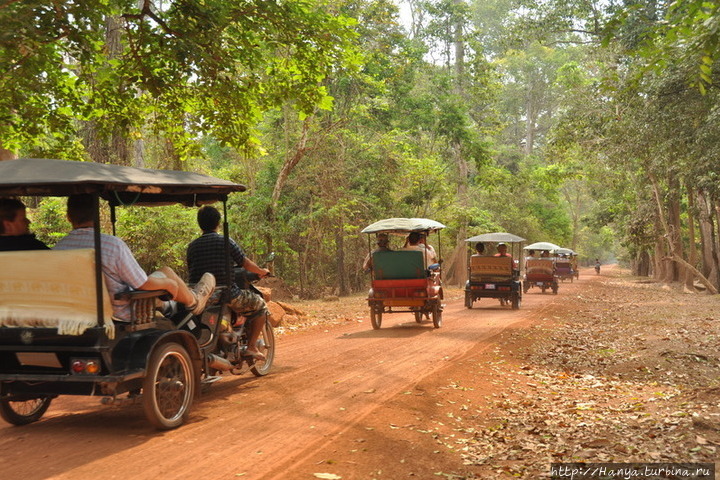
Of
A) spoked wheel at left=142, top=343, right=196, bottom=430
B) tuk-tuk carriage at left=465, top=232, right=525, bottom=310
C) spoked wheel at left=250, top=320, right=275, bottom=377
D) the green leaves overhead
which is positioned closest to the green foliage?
the green leaves overhead

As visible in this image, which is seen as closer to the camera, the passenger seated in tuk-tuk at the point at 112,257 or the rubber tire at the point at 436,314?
the passenger seated in tuk-tuk at the point at 112,257

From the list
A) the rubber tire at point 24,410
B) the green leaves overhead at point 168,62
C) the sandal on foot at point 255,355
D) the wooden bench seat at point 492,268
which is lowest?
the rubber tire at point 24,410

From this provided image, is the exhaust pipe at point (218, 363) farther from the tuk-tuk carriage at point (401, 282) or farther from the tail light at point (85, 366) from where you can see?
the tuk-tuk carriage at point (401, 282)

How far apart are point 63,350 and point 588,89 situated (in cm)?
2820

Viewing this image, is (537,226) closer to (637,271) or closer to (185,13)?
(637,271)

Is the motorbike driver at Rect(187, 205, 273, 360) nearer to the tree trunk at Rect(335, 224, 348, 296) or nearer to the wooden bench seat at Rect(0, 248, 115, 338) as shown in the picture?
the wooden bench seat at Rect(0, 248, 115, 338)

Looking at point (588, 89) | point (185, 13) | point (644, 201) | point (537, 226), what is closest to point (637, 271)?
point (537, 226)

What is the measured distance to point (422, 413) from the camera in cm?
676

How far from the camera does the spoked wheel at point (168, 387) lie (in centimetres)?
570

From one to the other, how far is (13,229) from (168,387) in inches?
82.9

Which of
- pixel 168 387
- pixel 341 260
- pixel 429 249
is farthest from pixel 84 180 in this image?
pixel 341 260

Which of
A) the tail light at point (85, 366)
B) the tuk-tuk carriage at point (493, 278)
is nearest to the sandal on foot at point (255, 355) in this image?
the tail light at point (85, 366)

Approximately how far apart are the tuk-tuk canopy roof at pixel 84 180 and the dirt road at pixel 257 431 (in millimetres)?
2219

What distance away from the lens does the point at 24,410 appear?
20.5 feet
